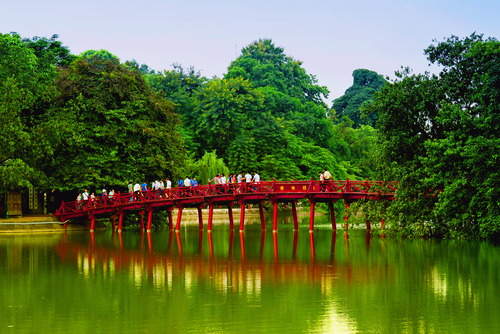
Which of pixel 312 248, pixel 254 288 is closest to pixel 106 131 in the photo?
pixel 312 248

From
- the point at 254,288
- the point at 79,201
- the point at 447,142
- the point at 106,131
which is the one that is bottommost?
the point at 254,288

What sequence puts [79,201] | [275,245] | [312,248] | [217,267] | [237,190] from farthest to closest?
[79,201] < [237,190] < [275,245] < [312,248] < [217,267]

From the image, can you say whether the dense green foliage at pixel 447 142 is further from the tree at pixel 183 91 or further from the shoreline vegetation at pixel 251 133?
the tree at pixel 183 91

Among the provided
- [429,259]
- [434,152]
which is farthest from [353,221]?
[429,259]

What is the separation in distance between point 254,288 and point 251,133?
145ft

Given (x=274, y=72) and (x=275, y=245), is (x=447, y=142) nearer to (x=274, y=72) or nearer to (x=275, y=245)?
(x=275, y=245)

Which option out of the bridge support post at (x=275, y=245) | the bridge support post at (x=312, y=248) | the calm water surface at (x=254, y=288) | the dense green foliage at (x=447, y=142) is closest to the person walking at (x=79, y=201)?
the calm water surface at (x=254, y=288)

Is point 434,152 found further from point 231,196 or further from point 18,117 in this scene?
point 18,117

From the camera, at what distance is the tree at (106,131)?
45312 mm

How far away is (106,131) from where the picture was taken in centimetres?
4541

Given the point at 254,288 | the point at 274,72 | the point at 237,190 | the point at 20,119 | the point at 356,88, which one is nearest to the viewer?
the point at 254,288

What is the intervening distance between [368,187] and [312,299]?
859 inches

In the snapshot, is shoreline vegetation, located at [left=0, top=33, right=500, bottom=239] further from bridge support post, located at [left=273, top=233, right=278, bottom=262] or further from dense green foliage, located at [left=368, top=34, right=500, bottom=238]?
bridge support post, located at [left=273, top=233, right=278, bottom=262]

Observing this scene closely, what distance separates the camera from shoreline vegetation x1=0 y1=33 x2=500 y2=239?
31.8 m
